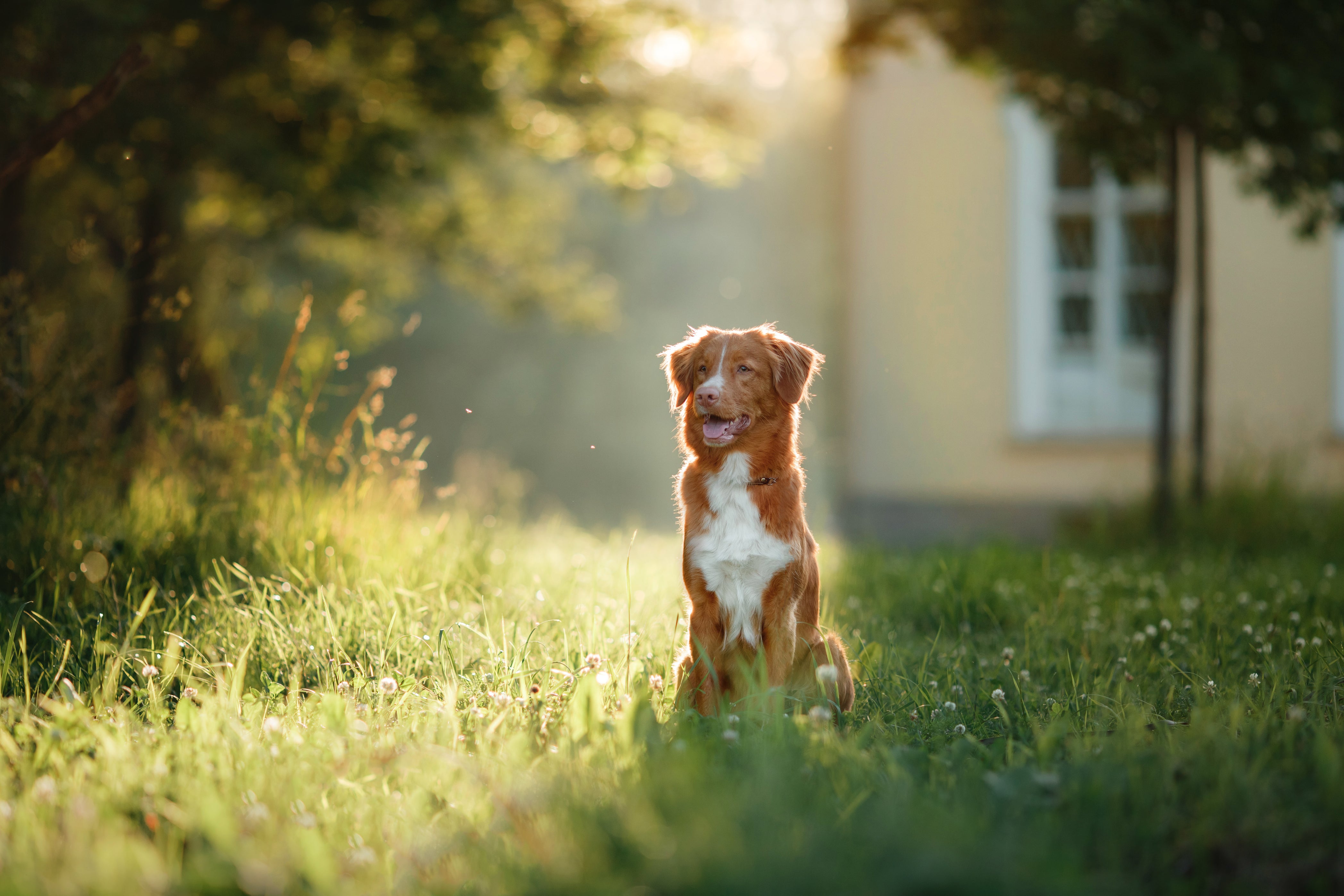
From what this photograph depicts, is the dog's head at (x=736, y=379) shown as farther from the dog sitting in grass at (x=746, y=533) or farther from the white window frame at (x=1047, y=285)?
the white window frame at (x=1047, y=285)

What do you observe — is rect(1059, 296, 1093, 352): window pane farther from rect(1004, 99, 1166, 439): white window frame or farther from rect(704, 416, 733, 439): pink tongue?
rect(704, 416, 733, 439): pink tongue

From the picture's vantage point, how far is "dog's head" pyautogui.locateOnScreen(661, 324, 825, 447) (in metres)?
3.05

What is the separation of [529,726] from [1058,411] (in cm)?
922

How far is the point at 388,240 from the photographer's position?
1077cm

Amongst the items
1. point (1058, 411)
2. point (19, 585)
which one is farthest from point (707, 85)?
point (19, 585)

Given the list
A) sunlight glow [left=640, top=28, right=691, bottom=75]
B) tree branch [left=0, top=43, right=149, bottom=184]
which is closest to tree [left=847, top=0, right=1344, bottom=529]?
sunlight glow [left=640, top=28, right=691, bottom=75]

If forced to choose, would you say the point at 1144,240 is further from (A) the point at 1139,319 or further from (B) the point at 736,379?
(B) the point at 736,379

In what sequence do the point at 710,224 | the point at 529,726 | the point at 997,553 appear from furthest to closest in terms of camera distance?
the point at 710,224 < the point at 997,553 < the point at 529,726

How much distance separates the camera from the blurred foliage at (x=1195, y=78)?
565cm

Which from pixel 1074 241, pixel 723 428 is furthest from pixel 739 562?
pixel 1074 241

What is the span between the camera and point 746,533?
294cm

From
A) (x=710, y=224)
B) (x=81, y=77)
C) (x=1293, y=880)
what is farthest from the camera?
(x=710, y=224)

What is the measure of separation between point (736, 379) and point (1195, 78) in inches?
172

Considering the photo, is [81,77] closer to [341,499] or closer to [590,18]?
[341,499]
